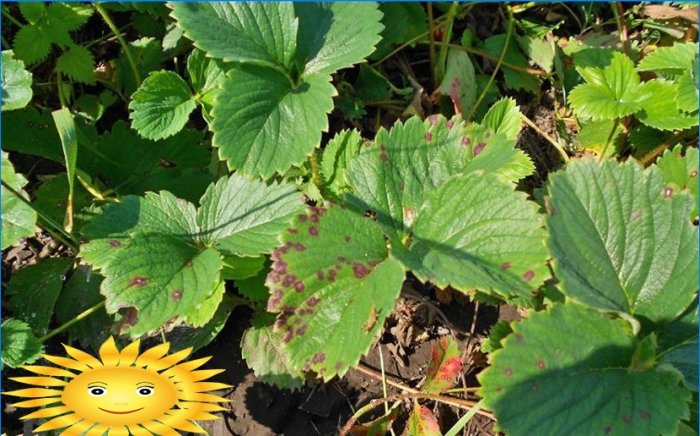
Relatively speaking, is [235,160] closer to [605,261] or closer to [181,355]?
[181,355]

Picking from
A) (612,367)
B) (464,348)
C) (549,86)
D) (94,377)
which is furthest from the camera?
(549,86)

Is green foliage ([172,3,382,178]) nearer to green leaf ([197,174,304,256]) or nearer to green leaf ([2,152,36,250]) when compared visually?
green leaf ([197,174,304,256])

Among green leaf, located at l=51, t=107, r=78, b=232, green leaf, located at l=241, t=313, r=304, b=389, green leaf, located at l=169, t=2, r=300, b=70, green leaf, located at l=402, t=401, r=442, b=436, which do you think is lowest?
green leaf, located at l=402, t=401, r=442, b=436

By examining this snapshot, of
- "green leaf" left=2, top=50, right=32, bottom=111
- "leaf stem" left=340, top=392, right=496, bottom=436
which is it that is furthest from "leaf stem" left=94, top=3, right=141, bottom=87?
"leaf stem" left=340, top=392, right=496, bottom=436

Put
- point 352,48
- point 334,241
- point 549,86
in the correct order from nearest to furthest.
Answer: point 334,241 → point 352,48 → point 549,86

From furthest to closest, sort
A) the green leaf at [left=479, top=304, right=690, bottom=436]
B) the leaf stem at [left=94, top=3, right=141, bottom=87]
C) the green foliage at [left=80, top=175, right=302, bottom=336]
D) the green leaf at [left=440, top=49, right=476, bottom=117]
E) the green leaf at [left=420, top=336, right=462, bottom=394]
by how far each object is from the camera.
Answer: the green leaf at [left=440, top=49, right=476, bottom=117]
the leaf stem at [left=94, top=3, right=141, bottom=87]
the green leaf at [left=420, top=336, right=462, bottom=394]
the green foliage at [left=80, top=175, right=302, bottom=336]
the green leaf at [left=479, top=304, right=690, bottom=436]

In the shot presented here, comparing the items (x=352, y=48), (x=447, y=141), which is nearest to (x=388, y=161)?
(x=447, y=141)

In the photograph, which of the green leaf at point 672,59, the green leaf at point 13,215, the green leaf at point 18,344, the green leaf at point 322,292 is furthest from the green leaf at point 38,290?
the green leaf at point 672,59
